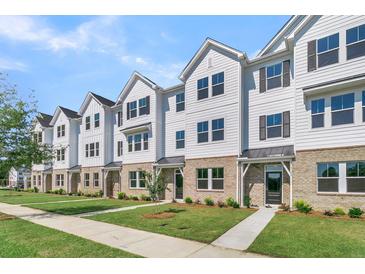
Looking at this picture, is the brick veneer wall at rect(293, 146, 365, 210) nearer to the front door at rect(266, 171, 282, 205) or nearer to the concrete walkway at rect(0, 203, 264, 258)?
the front door at rect(266, 171, 282, 205)

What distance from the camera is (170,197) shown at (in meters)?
22.1

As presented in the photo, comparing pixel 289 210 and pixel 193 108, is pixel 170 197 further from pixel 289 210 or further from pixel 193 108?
pixel 289 210

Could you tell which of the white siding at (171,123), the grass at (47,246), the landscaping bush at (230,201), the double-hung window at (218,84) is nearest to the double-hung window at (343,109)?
the double-hung window at (218,84)

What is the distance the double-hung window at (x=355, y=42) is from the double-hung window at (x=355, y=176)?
5374mm

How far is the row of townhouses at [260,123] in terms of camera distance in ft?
45.1

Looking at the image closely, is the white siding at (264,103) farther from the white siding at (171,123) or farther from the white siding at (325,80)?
the white siding at (171,123)

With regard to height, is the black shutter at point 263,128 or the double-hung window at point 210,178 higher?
the black shutter at point 263,128

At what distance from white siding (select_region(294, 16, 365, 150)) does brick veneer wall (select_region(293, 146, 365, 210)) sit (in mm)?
363

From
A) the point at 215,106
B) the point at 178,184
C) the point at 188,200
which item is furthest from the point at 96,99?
the point at 188,200

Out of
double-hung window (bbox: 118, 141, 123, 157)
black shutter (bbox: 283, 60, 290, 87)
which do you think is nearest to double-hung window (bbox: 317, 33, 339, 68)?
black shutter (bbox: 283, 60, 290, 87)

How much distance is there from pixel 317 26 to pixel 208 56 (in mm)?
7463

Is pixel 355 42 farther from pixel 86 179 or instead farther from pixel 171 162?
pixel 86 179

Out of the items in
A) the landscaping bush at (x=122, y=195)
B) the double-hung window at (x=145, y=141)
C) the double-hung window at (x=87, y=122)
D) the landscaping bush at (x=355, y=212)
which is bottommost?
the landscaping bush at (x=122, y=195)

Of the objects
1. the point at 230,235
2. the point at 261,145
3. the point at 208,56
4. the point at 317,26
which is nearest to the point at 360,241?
the point at 230,235
